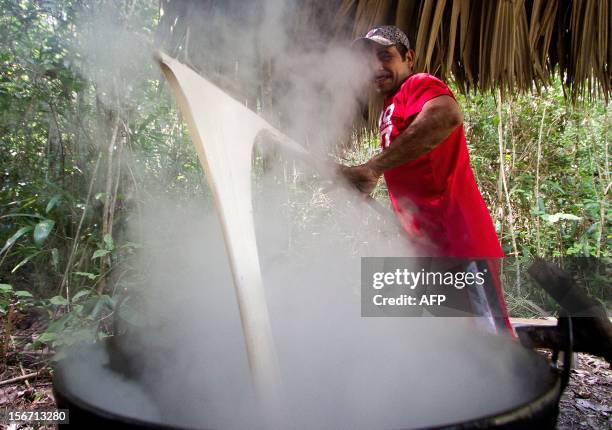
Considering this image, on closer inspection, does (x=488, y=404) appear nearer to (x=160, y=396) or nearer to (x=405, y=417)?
(x=405, y=417)

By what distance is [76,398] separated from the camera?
2.83ft

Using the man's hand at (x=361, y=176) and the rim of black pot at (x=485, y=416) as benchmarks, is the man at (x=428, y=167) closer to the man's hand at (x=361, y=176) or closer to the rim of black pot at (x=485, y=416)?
the man's hand at (x=361, y=176)

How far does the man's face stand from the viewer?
5.14 ft

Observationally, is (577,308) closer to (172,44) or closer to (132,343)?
(132,343)

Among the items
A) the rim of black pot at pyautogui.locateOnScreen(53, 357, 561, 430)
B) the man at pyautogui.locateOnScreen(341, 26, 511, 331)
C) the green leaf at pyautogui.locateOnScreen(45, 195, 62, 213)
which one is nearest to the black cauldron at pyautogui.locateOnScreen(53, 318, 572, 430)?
the rim of black pot at pyautogui.locateOnScreen(53, 357, 561, 430)

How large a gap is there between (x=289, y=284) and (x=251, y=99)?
3.40 feet

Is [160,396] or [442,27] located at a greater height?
[442,27]

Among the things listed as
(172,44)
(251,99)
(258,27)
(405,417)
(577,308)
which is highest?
(258,27)

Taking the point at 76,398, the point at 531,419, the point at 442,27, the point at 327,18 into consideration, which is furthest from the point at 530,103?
the point at 76,398

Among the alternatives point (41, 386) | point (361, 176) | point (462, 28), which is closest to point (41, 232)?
point (41, 386)

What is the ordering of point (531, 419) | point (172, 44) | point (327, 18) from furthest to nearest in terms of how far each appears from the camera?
point (327, 18), point (172, 44), point (531, 419)

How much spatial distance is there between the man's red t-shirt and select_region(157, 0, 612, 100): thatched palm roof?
57cm

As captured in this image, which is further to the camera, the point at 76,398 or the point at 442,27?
the point at 442,27

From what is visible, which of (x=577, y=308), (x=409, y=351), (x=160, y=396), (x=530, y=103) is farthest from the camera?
(x=530, y=103)
